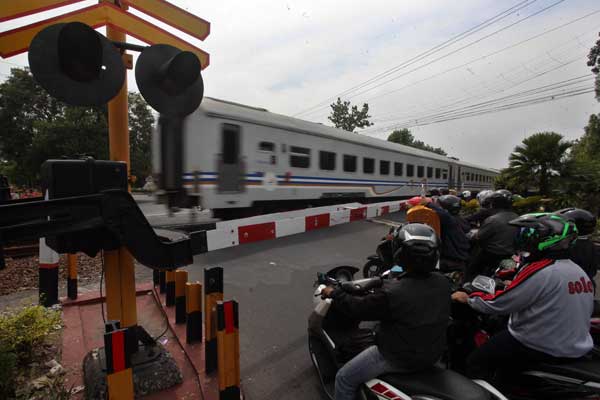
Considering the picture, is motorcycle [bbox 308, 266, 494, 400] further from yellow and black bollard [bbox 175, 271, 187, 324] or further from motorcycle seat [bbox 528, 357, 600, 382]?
yellow and black bollard [bbox 175, 271, 187, 324]

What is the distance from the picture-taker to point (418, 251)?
72.5 inches

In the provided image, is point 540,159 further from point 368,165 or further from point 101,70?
point 101,70

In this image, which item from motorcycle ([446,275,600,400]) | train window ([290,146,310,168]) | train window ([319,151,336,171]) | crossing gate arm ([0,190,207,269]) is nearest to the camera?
crossing gate arm ([0,190,207,269])

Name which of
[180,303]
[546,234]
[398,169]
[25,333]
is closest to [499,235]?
[546,234]

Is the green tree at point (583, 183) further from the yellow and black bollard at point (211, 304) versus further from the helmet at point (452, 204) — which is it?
the yellow and black bollard at point (211, 304)

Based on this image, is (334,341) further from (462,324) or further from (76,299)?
(76,299)

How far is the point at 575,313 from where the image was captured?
198 centimetres

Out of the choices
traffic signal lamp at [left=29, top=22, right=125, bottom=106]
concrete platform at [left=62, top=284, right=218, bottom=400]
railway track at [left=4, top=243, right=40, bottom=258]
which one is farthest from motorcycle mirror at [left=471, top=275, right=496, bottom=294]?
railway track at [left=4, top=243, right=40, bottom=258]

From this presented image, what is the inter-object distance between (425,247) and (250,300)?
3006mm

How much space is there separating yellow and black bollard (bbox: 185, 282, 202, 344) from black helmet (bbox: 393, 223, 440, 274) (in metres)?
1.82

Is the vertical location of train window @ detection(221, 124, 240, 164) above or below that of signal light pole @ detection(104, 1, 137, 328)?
above

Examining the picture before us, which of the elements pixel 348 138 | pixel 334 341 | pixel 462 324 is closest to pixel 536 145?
pixel 348 138

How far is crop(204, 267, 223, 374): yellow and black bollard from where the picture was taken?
2.52m

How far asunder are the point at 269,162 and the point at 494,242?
19.7ft
